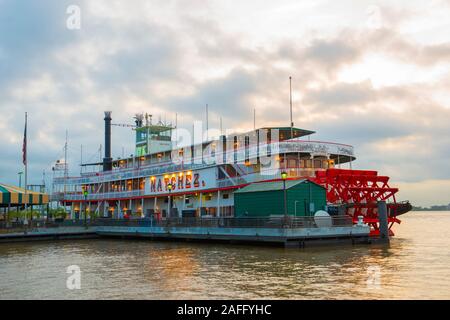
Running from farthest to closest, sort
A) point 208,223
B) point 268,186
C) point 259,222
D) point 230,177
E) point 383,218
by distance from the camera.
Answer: point 230,177, point 268,186, point 208,223, point 383,218, point 259,222

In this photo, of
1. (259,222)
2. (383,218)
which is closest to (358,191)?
(383,218)

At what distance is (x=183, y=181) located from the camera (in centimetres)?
4728

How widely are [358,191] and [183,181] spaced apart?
16.6 metres

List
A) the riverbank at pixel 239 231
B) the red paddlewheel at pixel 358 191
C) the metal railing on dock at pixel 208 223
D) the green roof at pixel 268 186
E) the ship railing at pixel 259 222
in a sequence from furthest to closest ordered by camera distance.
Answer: the red paddlewheel at pixel 358 191 → the green roof at pixel 268 186 → the metal railing on dock at pixel 208 223 → the ship railing at pixel 259 222 → the riverbank at pixel 239 231

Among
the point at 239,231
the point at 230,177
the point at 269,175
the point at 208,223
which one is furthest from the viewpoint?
the point at 230,177

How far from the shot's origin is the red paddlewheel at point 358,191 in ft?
125

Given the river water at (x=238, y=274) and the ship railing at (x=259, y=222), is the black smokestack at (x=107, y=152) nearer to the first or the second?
the ship railing at (x=259, y=222)

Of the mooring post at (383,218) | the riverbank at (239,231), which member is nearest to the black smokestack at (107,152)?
the riverbank at (239,231)

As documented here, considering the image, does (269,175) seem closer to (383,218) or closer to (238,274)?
(383,218)

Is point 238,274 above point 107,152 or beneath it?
beneath

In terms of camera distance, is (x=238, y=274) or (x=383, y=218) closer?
(x=238, y=274)

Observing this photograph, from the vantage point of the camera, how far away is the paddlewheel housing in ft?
125

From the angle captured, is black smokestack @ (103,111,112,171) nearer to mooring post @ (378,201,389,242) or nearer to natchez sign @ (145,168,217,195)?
natchez sign @ (145,168,217,195)
